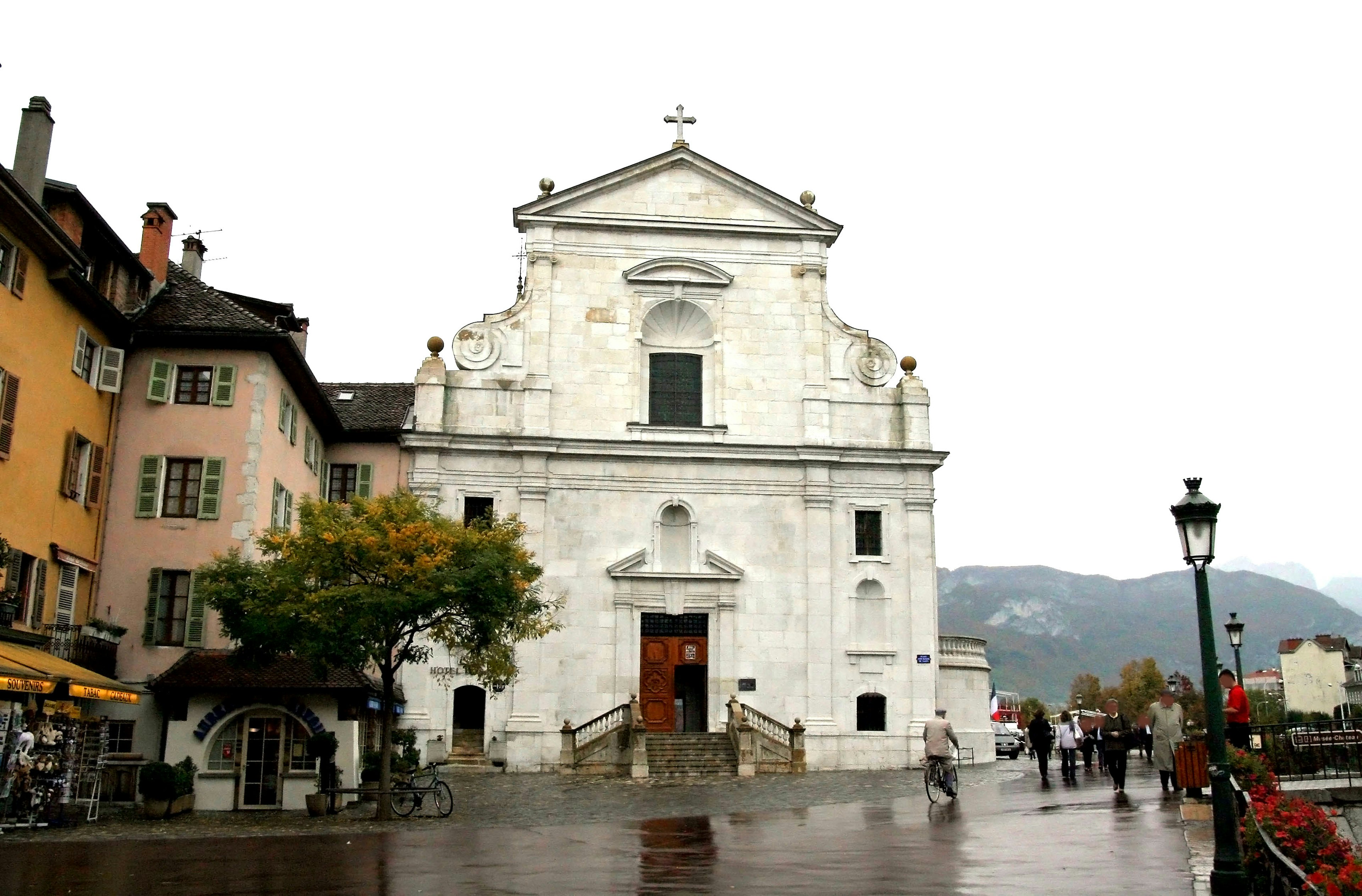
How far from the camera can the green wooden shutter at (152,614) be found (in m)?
28.8

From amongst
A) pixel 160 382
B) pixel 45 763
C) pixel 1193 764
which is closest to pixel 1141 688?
pixel 1193 764

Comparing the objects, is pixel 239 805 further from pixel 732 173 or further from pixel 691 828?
pixel 732 173

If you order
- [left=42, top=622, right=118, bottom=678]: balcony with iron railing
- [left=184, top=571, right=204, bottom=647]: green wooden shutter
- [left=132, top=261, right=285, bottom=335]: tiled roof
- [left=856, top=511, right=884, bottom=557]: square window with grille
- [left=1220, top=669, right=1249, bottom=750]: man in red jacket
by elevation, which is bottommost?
[left=1220, top=669, right=1249, bottom=750]: man in red jacket

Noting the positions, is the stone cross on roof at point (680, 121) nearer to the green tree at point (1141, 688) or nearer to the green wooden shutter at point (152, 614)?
the green wooden shutter at point (152, 614)

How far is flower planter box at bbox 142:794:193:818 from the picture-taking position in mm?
24406

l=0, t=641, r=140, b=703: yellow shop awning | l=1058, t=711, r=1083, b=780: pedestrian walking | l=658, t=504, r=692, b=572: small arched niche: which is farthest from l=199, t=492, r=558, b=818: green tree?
l=1058, t=711, r=1083, b=780: pedestrian walking

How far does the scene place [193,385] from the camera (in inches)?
1201

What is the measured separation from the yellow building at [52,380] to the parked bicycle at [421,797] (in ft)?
25.9

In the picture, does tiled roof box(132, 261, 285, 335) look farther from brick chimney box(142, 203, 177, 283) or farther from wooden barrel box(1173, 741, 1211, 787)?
wooden barrel box(1173, 741, 1211, 787)

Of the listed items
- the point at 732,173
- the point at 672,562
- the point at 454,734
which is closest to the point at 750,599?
the point at 672,562

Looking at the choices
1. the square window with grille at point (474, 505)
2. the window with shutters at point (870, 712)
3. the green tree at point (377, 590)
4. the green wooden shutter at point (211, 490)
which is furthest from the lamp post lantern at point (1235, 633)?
the green wooden shutter at point (211, 490)

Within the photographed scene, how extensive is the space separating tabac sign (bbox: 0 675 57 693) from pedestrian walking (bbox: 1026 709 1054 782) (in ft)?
70.9

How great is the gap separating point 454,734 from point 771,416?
1397cm

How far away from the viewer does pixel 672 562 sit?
132 feet
